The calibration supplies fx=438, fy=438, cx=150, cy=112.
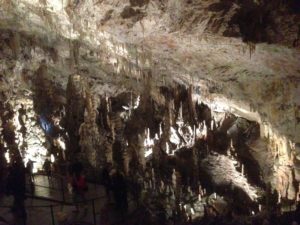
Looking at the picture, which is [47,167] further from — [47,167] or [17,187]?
[17,187]

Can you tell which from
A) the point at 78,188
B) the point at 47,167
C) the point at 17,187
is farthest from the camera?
the point at 47,167

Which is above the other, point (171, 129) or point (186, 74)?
point (186, 74)

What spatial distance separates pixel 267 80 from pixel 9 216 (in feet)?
22.3

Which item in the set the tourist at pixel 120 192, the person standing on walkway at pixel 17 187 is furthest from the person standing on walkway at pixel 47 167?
the person standing on walkway at pixel 17 187

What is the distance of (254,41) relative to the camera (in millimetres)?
8219

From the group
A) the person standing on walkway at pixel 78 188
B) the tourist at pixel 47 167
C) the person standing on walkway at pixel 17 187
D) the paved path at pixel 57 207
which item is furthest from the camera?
the tourist at pixel 47 167

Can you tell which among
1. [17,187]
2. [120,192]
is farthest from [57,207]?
[17,187]

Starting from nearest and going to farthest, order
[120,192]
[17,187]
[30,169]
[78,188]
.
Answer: [17,187] → [120,192] → [78,188] → [30,169]

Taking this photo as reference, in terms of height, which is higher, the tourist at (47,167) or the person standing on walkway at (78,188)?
the person standing on walkway at (78,188)

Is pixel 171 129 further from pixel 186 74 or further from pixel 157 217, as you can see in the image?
pixel 157 217

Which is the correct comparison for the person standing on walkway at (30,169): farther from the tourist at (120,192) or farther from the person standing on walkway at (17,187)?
the tourist at (120,192)

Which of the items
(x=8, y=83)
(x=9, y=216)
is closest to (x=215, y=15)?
(x=9, y=216)

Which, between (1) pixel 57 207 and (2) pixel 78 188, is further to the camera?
(2) pixel 78 188

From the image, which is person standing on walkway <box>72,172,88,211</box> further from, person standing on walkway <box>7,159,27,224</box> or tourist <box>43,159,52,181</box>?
tourist <box>43,159,52,181</box>
